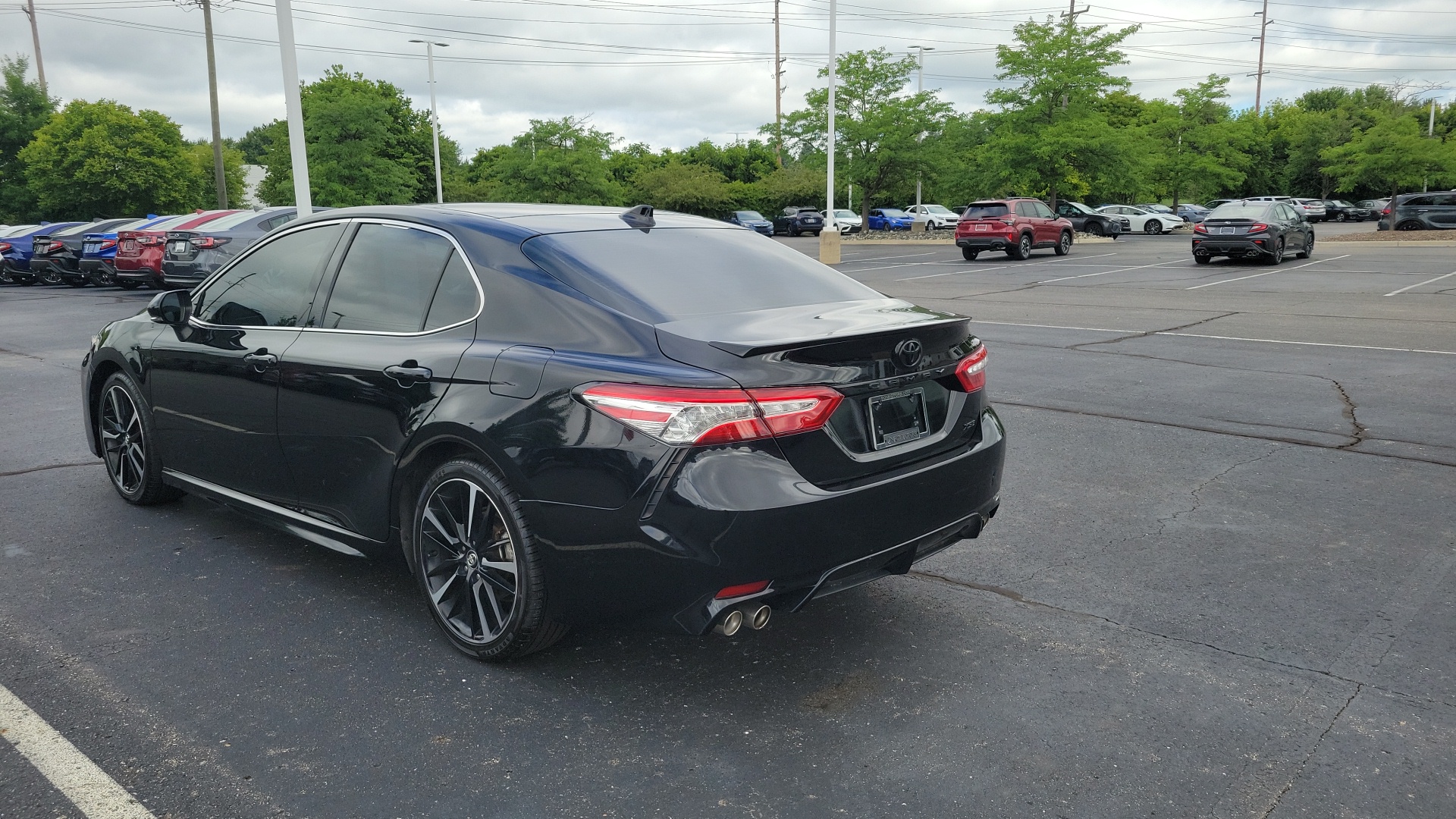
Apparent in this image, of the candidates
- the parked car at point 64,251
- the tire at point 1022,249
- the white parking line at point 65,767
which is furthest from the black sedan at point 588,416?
the tire at point 1022,249

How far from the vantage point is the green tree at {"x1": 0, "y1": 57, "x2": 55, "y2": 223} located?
52.2 m

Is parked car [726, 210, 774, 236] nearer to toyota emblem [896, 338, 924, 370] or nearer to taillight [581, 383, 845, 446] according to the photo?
toyota emblem [896, 338, 924, 370]

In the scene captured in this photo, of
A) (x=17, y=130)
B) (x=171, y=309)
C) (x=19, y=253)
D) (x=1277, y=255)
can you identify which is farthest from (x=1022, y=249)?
(x=17, y=130)

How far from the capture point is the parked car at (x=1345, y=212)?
6088cm

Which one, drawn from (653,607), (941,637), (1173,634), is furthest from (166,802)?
(1173,634)

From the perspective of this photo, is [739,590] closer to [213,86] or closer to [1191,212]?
[213,86]

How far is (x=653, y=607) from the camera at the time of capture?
3.26 m

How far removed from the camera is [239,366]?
4594 millimetres

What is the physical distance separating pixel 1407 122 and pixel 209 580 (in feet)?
156

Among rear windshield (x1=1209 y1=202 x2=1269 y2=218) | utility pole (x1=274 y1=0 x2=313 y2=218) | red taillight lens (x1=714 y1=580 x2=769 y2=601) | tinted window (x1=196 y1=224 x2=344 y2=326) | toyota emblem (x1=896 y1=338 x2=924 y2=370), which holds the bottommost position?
red taillight lens (x1=714 y1=580 x2=769 y2=601)

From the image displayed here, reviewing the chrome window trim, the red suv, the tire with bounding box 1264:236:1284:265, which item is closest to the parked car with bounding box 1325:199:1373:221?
the red suv

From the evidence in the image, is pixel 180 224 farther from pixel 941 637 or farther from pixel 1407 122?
pixel 1407 122

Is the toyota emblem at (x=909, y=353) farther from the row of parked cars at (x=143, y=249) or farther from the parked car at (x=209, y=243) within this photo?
the parked car at (x=209, y=243)

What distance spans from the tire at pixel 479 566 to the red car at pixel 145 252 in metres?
18.8
